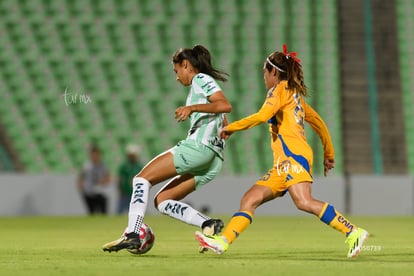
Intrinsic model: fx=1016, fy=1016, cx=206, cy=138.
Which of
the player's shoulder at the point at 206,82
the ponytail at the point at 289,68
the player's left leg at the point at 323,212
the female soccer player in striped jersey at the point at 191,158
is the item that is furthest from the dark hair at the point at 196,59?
the player's left leg at the point at 323,212

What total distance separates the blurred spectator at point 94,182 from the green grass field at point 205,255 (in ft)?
16.2

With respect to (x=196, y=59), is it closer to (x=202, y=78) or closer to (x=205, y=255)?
(x=202, y=78)

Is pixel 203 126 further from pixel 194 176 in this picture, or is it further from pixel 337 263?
pixel 337 263

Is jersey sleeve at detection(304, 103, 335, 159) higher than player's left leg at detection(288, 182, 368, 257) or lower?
higher

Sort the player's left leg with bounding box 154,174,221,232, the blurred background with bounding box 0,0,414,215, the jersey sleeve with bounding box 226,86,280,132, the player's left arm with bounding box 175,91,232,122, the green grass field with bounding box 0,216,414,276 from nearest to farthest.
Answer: the green grass field with bounding box 0,216,414,276
the jersey sleeve with bounding box 226,86,280,132
the player's left arm with bounding box 175,91,232,122
the player's left leg with bounding box 154,174,221,232
the blurred background with bounding box 0,0,414,215

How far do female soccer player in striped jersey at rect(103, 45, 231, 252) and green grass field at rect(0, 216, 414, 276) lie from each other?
0.94 ft

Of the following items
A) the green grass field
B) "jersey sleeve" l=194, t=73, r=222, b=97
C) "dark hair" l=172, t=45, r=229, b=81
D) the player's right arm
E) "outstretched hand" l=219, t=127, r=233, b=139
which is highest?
"dark hair" l=172, t=45, r=229, b=81

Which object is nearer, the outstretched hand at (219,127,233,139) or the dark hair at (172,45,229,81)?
the outstretched hand at (219,127,233,139)

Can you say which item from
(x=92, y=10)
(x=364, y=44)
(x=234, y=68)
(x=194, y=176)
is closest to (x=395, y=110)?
(x=364, y=44)

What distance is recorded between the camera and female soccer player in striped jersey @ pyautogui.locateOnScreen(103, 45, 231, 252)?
768 cm

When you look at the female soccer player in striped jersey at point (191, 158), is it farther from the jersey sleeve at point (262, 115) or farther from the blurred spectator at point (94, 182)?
the blurred spectator at point (94, 182)

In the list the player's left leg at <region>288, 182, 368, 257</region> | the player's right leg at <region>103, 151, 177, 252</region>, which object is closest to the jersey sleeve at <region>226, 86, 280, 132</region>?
the player's left leg at <region>288, 182, 368, 257</region>

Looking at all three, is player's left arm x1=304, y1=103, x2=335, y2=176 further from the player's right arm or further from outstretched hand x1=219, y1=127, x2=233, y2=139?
outstretched hand x1=219, y1=127, x2=233, y2=139

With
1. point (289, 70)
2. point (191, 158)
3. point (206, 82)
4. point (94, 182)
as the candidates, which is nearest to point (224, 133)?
point (191, 158)
